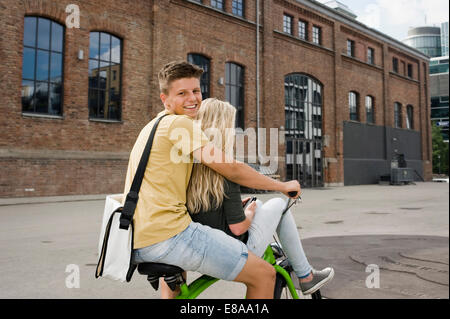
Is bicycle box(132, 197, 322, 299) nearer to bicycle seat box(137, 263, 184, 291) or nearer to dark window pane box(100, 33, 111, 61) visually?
bicycle seat box(137, 263, 184, 291)

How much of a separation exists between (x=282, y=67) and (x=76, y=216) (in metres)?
15.2

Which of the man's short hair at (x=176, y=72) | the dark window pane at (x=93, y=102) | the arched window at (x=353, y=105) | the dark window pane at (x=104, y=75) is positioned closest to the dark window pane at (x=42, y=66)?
the dark window pane at (x=93, y=102)

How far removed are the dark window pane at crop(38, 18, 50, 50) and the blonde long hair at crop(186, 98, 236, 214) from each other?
44.0 feet

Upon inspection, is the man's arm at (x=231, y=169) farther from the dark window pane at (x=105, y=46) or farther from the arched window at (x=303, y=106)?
the arched window at (x=303, y=106)

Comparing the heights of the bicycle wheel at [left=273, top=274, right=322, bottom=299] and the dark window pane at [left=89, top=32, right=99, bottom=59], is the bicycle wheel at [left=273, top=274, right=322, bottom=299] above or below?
below

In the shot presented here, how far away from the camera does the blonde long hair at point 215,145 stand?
66.7 inches

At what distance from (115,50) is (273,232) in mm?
14522

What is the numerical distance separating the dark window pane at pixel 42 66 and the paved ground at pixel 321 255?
5.67m

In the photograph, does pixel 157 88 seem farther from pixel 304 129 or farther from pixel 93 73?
pixel 304 129

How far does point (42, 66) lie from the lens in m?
13.2

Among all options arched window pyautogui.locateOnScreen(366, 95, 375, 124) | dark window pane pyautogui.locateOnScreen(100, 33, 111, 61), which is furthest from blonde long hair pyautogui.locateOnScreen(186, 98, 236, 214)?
arched window pyautogui.locateOnScreen(366, 95, 375, 124)

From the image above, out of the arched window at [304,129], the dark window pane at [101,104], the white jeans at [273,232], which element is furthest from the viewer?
the arched window at [304,129]

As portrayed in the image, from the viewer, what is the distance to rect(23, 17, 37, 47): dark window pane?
42.1ft
